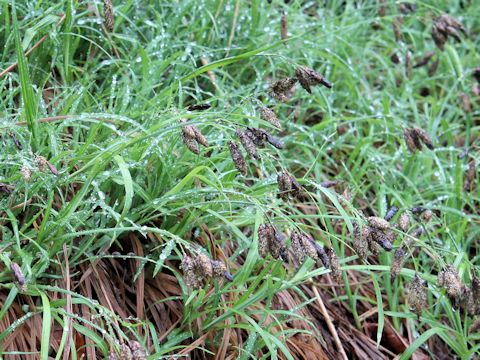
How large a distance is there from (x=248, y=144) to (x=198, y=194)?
13.9 inches

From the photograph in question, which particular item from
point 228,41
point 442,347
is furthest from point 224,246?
point 228,41

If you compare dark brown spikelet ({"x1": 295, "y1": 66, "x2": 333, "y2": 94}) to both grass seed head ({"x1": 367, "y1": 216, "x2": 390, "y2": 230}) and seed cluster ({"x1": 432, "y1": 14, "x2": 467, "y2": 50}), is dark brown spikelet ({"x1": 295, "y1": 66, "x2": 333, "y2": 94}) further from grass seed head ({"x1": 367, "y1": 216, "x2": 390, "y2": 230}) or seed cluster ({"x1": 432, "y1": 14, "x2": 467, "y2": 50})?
seed cluster ({"x1": 432, "y1": 14, "x2": 467, "y2": 50})

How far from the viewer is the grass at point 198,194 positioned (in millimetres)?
2164

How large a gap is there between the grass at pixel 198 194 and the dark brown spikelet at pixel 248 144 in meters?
0.06

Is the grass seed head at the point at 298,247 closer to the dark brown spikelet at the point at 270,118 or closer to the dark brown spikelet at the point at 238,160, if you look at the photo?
the dark brown spikelet at the point at 238,160

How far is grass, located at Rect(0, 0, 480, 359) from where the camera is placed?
216cm

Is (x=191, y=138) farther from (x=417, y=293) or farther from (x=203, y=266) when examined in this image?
(x=417, y=293)

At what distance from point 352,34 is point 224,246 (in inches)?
61.3

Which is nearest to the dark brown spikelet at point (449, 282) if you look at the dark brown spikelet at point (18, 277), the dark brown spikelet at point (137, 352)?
the dark brown spikelet at point (137, 352)

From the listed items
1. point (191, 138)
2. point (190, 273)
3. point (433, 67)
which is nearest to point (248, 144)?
point (191, 138)

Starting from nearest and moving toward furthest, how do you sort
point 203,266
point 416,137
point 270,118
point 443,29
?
point 203,266, point 270,118, point 416,137, point 443,29

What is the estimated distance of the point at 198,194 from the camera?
2.31 meters

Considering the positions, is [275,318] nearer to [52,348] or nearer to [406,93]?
[52,348]

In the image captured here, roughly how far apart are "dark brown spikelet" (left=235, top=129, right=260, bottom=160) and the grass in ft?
0.21
